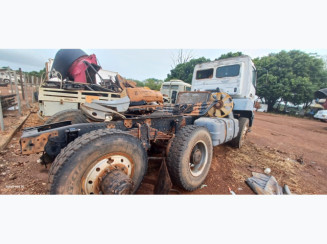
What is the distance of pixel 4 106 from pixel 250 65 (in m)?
9.50

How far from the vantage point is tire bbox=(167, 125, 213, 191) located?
6.30 feet

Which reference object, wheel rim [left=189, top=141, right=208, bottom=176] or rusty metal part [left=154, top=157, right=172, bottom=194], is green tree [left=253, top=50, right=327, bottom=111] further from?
rusty metal part [left=154, top=157, right=172, bottom=194]

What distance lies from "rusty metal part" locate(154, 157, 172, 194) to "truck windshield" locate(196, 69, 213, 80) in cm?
399

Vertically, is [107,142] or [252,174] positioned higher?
[107,142]

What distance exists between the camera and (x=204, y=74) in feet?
16.7

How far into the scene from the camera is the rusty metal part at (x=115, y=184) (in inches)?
48.9

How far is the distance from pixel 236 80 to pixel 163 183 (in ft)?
12.4

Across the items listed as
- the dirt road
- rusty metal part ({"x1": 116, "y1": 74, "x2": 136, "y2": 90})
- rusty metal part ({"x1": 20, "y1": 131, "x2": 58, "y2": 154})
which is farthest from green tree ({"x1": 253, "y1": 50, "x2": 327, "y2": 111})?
rusty metal part ({"x1": 20, "y1": 131, "x2": 58, "y2": 154})

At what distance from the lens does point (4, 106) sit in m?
6.17

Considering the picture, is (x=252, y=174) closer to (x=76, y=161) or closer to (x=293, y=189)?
(x=293, y=189)

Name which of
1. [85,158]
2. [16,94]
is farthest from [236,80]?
[16,94]

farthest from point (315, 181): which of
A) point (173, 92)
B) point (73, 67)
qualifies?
point (173, 92)

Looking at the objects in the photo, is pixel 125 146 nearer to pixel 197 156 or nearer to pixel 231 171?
pixel 197 156

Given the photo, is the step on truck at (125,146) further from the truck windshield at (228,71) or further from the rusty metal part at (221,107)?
the truck windshield at (228,71)
